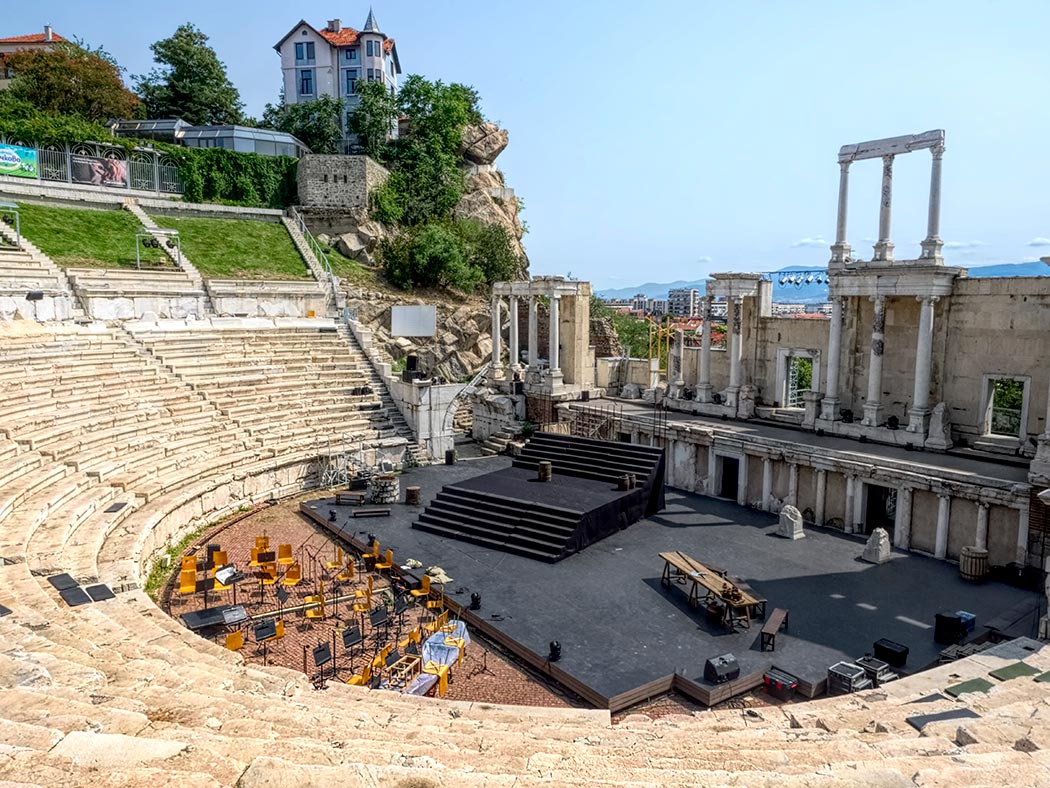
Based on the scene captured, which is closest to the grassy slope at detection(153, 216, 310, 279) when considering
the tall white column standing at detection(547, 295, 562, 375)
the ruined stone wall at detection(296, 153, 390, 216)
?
Answer: the ruined stone wall at detection(296, 153, 390, 216)

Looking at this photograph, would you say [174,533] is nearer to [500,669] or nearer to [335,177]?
[500,669]

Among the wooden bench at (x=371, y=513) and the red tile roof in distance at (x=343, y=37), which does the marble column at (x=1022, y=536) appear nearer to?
the wooden bench at (x=371, y=513)

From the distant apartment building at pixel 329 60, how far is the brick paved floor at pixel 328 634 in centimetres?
5692

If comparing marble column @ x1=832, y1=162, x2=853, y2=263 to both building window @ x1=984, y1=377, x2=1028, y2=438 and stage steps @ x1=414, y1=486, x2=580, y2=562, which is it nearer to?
building window @ x1=984, y1=377, x2=1028, y2=438

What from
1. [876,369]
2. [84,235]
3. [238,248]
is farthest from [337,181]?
[876,369]

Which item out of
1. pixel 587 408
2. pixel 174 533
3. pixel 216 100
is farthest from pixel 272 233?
pixel 174 533

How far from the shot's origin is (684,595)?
16.2m

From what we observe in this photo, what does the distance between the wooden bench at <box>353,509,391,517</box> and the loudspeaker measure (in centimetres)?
1155

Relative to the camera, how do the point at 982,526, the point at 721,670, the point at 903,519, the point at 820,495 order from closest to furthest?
the point at 721,670 < the point at 982,526 < the point at 903,519 < the point at 820,495

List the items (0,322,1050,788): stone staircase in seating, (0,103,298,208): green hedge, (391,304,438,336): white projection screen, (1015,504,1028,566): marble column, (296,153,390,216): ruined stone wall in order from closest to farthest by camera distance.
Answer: (0,322,1050,788): stone staircase in seating, (1015,504,1028,566): marble column, (391,304,438,336): white projection screen, (0,103,298,208): green hedge, (296,153,390,216): ruined stone wall

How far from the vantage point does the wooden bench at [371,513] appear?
21.5m

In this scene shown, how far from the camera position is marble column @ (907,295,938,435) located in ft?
73.3

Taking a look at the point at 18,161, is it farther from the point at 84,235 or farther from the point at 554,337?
the point at 554,337

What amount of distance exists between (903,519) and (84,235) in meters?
35.3
